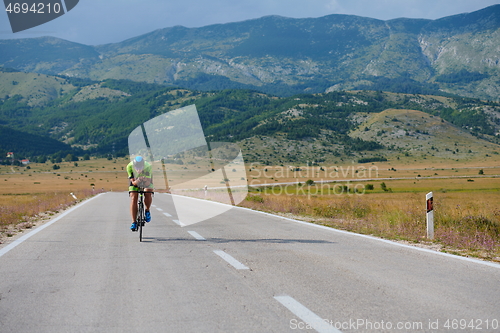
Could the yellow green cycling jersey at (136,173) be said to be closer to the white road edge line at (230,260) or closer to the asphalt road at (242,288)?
the asphalt road at (242,288)

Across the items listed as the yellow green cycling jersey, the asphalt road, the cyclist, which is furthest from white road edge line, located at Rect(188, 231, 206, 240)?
the yellow green cycling jersey

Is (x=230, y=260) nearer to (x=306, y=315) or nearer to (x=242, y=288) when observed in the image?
(x=242, y=288)

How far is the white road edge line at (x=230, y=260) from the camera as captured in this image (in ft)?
24.0

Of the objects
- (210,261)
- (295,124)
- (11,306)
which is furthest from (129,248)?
(295,124)

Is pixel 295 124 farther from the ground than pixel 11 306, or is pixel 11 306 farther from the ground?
pixel 295 124

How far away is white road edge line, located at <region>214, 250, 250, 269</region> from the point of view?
7.31m

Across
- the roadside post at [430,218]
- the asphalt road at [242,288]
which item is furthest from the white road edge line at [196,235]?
the roadside post at [430,218]

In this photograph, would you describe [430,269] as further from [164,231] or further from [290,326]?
[164,231]

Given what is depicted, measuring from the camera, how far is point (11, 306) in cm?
508

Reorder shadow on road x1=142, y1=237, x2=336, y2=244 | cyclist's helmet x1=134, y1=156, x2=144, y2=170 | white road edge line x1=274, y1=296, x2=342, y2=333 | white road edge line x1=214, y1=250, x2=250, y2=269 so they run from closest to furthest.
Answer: white road edge line x1=274, y1=296, x2=342, y2=333
white road edge line x1=214, y1=250, x2=250, y2=269
shadow on road x1=142, y1=237, x2=336, y2=244
cyclist's helmet x1=134, y1=156, x2=144, y2=170

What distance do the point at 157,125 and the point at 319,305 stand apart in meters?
9.30

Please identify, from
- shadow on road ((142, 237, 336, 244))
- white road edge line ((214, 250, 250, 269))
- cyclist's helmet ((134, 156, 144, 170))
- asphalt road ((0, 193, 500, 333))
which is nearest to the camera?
asphalt road ((0, 193, 500, 333))

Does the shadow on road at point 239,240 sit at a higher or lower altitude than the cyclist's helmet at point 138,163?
lower

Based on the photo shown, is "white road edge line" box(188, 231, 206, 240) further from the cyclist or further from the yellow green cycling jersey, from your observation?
the yellow green cycling jersey
